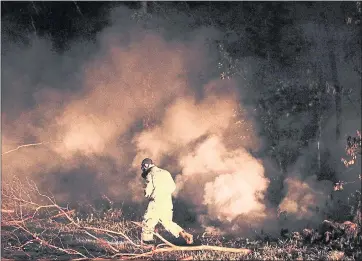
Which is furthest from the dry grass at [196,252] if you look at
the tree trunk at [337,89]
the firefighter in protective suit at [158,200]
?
the tree trunk at [337,89]

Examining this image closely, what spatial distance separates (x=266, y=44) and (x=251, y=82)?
0.97 metres

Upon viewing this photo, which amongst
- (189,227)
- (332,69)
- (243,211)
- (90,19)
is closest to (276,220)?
(243,211)

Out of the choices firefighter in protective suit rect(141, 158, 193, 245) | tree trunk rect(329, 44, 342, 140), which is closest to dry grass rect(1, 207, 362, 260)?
firefighter in protective suit rect(141, 158, 193, 245)

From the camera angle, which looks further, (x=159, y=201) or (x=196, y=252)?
(x=159, y=201)

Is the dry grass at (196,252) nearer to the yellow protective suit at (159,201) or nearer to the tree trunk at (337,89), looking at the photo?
the yellow protective suit at (159,201)

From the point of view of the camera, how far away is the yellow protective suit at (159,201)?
9.84m

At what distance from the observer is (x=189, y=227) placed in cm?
1193

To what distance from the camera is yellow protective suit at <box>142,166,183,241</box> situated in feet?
32.3

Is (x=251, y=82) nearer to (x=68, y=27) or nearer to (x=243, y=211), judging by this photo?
(x=243, y=211)

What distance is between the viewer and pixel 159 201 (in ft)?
32.6

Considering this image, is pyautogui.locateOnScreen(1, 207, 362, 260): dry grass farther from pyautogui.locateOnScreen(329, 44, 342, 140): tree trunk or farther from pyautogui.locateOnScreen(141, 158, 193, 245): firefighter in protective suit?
pyautogui.locateOnScreen(329, 44, 342, 140): tree trunk

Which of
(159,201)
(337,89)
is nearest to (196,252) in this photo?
(159,201)

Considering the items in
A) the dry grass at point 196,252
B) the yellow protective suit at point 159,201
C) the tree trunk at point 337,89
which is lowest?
the dry grass at point 196,252

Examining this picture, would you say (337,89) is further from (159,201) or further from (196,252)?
(196,252)
